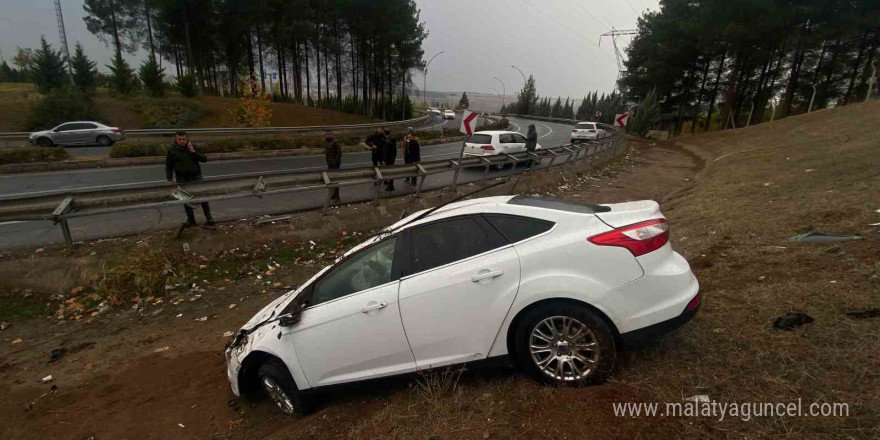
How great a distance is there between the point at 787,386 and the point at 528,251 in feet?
5.89

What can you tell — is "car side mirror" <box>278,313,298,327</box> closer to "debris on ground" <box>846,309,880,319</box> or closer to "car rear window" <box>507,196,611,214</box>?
"car rear window" <box>507,196,611,214</box>

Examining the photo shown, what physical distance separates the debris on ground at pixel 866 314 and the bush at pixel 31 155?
73.3ft

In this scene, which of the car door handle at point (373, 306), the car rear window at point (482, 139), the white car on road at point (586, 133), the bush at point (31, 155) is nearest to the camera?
the car door handle at point (373, 306)

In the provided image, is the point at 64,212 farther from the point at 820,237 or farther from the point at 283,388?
the point at 820,237

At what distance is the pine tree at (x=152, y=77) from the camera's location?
31797 mm

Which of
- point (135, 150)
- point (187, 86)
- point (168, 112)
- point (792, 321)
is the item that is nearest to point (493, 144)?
point (792, 321)

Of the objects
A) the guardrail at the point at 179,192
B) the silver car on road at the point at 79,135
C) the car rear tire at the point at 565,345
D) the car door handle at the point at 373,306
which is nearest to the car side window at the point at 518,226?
the car rear tire at the point at 565,345

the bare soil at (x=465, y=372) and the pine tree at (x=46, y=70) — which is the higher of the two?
the pine tree at (x=46, y=70)

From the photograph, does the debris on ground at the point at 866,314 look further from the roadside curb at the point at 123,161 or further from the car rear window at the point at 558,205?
the roadside curb at the point at 123,161

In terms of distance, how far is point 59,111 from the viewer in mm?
26594

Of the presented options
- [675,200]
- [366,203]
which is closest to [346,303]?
[366,203]

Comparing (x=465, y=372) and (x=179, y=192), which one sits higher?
(x=179, y=192)

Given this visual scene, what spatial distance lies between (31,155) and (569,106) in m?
64.9

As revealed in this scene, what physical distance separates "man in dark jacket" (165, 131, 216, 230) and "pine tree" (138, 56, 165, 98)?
30982 millimetres
